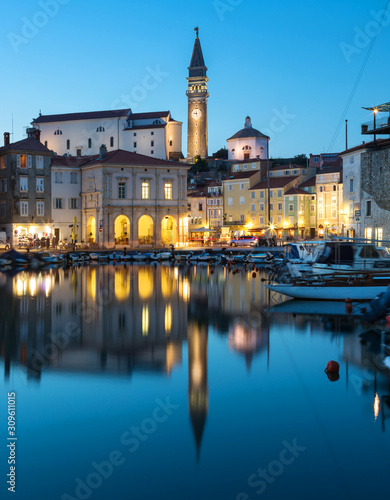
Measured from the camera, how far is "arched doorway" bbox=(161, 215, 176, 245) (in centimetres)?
7194

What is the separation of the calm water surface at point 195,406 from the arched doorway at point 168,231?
46534 mm

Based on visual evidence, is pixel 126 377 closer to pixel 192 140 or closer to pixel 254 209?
pixel 254 209

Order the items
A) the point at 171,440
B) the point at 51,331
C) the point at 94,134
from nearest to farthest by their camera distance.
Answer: the point at 171,440, the point at 51,331, the point at 94,134

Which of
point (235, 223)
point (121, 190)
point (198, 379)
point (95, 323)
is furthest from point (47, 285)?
point (235, 223)

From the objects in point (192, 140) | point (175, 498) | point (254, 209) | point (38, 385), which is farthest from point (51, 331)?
point (192, 140)

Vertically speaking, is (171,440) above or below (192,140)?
below

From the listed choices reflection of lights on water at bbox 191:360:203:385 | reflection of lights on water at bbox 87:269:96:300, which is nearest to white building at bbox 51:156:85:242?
reflection of lights on water at bbox 87:269:96:300

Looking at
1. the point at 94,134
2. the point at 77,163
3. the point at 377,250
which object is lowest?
the point at 377,250

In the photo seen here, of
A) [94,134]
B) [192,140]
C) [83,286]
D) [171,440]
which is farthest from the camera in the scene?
[192,140]

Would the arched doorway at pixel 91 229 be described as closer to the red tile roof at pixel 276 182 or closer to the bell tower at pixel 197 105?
the red tile roof at pixel 276 182

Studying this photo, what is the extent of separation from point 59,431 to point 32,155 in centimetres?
6324

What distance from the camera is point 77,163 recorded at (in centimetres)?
7531

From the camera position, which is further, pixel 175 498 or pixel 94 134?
Result: pixel 94 134

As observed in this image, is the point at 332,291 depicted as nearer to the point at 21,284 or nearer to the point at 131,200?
the point at 21,284
